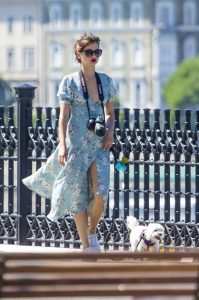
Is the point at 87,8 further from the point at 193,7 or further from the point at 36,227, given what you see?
the point at 36,227

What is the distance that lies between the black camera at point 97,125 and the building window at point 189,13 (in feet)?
334

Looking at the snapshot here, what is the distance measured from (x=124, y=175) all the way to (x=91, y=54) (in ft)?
7.64

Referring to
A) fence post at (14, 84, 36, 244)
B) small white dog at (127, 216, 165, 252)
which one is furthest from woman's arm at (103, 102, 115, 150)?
fence post at (14, 84, 36, 244)

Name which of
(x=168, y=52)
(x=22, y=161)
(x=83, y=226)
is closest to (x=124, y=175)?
(x=22, y=161)

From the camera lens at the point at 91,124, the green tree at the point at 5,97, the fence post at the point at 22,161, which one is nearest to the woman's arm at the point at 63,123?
the camera lens at the point at 91,124

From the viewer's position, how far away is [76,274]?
5938 millimetres

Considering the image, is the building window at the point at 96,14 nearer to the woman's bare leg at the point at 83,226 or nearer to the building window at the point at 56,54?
the building window at the point at 56,54

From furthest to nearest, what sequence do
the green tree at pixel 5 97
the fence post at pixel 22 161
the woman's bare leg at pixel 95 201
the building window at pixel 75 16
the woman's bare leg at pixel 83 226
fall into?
the building window at pixel 75 16 < the green tree at pixel 5 97 < the fence post at pixel 22 161 < the woman's bare leg at pixel 83 226 < the woman's bare leg at pixel 95 201

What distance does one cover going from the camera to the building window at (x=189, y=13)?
11231cm

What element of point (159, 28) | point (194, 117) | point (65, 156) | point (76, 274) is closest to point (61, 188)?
point (65, 156)

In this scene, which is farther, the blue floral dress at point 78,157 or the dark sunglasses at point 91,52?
the blue floral dress at point 78,157

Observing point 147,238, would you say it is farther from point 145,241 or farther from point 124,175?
point 124,175

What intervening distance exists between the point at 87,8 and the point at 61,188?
10283 cm

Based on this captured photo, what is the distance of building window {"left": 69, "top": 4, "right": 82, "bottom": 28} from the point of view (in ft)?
366
